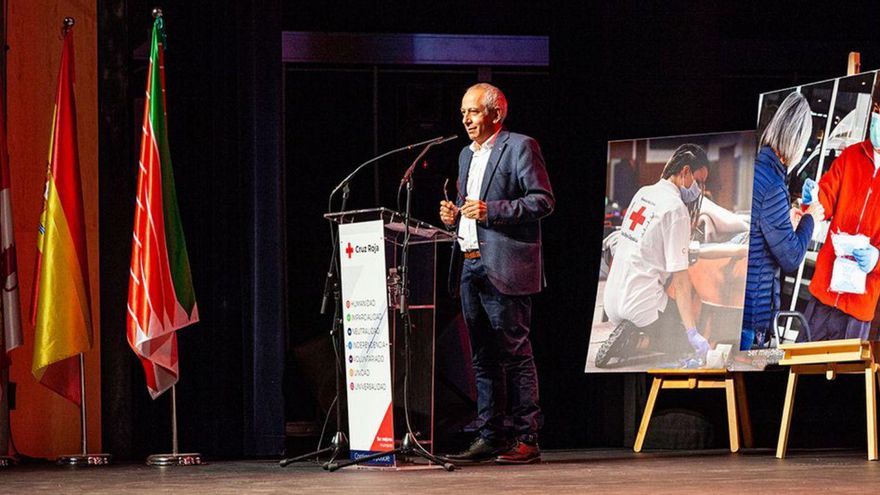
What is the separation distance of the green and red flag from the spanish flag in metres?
0.27

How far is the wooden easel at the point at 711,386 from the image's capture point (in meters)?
6.75

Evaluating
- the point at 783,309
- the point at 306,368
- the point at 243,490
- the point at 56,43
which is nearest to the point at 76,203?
the point at 56,43

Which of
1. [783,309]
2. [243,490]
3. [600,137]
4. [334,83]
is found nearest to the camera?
[243,490]

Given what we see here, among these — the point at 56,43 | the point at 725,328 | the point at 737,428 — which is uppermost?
the point at 56,43

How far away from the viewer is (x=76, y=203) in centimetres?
648

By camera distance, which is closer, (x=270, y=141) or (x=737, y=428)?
(x=737, y=428)

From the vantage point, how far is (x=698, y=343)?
6.84 meters

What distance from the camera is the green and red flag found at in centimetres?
633

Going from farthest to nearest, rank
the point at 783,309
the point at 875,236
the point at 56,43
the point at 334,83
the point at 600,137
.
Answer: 1. the point at 334,83
2. the point at 600,137
3. the point at 56,43
4. the point at 783,309
5. the point at 875,236

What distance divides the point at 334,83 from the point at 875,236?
13.5 ft

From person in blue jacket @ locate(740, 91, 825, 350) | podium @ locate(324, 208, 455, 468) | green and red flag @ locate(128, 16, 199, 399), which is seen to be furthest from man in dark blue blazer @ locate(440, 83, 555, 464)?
green and red flag @ locate(128, 16, 199, 399)

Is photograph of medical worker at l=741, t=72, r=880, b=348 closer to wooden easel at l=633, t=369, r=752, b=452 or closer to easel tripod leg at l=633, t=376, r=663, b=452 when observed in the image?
wooden easel at l=633, t=369, r=752, b=452

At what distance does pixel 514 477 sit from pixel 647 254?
2.26 m

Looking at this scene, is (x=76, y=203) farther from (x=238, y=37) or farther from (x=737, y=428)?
(x=737, y=428)
